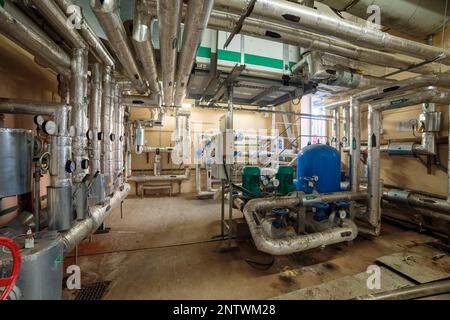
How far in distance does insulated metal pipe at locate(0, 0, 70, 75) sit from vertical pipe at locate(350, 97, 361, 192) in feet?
12.4

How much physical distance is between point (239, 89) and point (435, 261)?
11.1ft

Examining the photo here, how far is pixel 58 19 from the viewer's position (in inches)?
61.6

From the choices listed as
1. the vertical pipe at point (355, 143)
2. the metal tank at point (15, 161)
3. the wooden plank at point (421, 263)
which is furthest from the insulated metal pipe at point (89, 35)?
the wooden plank at point (421, 263)

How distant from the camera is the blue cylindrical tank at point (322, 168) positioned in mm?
2982

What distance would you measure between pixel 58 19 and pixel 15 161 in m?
1.16

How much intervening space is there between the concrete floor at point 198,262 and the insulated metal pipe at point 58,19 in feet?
7.56

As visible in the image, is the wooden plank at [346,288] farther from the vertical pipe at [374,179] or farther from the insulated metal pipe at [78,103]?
the insulated metal pipe at [78,103]

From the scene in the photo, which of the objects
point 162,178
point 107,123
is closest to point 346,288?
point 107,123

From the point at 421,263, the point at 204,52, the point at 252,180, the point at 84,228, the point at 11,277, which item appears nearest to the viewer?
the point at 11,277

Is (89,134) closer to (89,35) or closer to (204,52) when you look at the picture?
(89,35)

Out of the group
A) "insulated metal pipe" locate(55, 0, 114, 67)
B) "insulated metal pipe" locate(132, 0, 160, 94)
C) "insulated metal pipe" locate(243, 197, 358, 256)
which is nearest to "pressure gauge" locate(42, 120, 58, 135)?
"insulated metal pipe" locate(55, 0, 114, 67)

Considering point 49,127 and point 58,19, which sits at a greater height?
point 58,19

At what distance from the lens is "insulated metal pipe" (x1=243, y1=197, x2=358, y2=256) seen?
2.03m

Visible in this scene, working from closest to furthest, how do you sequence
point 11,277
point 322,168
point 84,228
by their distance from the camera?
point 11,277
point 84,228
point 322,168
